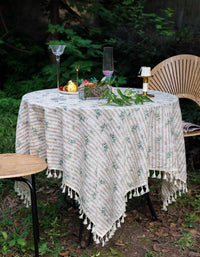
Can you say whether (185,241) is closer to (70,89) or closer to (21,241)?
(21,241)

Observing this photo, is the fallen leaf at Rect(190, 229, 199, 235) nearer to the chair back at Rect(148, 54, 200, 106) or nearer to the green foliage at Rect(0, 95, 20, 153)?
the chair back at Rect(148, 54, 200, 106)

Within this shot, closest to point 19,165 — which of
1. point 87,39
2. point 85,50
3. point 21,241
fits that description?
point 21,241

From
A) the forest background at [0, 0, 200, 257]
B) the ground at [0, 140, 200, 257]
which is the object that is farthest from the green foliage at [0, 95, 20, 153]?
the ground at [0, 140, 200, 257]

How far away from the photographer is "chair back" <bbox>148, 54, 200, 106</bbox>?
313 cm

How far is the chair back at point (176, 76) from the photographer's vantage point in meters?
3.13

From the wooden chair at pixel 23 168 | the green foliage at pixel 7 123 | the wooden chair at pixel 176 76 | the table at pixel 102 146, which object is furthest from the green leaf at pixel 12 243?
the wooden chair at pixel 176 76

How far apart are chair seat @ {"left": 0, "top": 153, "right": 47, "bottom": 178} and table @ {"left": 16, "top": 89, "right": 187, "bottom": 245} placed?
13cm

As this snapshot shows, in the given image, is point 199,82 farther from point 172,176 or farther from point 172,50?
point 172,176

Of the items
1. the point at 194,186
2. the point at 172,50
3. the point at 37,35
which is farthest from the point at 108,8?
the point at 194,186

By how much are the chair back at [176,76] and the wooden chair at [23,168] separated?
5.49 ft

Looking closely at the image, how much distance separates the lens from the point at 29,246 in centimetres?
215

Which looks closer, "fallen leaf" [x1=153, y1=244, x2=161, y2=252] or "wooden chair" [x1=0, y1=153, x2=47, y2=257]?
"wooden chair" [x1=0, y1=153, x2=47, y2=257]

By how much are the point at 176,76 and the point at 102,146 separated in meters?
1.67

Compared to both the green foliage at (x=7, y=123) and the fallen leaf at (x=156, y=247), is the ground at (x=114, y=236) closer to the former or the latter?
the fallen leaf at (x=156, y=247)
